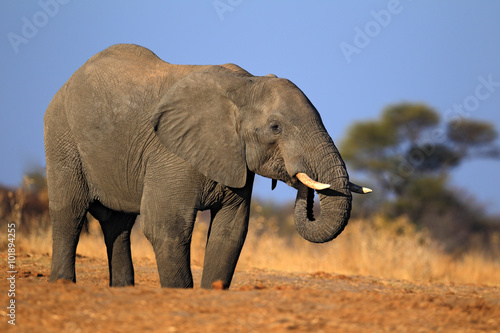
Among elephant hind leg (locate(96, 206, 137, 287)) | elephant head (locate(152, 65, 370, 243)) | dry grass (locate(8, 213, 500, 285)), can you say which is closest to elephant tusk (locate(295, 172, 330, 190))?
elephant head (locate(152, 65, 370, 243))

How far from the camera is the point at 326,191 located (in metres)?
6.57

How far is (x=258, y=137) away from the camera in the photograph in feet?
22.5

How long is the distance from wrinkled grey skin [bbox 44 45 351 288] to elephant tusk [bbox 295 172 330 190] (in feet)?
0.20

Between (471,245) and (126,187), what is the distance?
2336 centimetres

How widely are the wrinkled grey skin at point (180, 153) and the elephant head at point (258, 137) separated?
0.03 ft

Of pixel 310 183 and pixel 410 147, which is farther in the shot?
pixel 410 147

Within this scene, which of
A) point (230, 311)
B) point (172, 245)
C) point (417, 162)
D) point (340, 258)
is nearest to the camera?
Answer: point (230, 311)

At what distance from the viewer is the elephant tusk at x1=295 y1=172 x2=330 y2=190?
6.39 meters

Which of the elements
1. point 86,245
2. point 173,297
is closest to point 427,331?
point 173,297

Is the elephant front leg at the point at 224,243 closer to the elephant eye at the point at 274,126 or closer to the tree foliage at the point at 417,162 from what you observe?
the elephant eye at the point at 274,126

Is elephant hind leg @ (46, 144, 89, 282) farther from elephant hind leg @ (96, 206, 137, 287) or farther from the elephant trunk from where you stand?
the elephant trunk

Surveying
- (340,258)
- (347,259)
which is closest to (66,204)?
(340,258)

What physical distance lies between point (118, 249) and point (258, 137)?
2.85 meters

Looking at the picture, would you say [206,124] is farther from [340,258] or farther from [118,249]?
[340,258]
